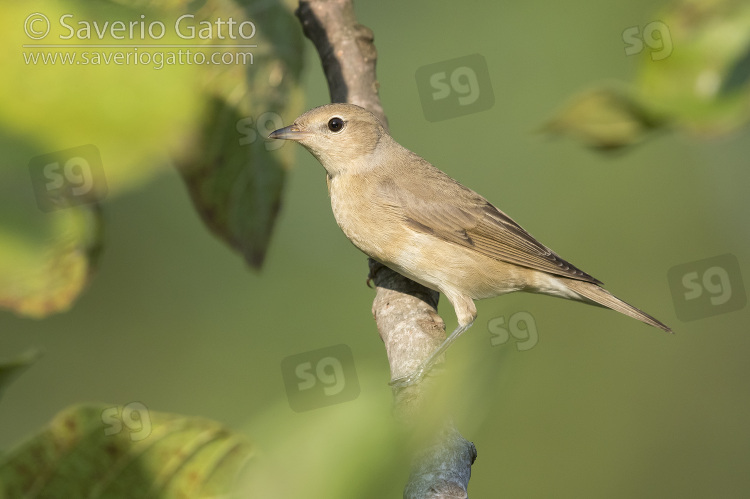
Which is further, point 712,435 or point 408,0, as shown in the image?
point 712,435

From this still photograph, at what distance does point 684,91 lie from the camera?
1.28m

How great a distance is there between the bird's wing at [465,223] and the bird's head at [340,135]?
0.23m

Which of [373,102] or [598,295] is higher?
[373,102]

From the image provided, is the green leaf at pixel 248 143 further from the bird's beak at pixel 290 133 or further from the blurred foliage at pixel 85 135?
the bird's beak at pixel 290 133

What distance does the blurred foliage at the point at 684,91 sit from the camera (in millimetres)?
1190

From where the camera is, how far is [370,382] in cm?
87

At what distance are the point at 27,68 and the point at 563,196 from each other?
380cm

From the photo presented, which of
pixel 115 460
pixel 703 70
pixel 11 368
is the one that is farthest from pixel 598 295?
pixel 11 368

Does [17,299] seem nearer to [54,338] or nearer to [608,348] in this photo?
[54,338]

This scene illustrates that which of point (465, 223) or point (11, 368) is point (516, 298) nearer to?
point (465, 223)

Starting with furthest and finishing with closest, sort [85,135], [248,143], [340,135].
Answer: [340,135], [248,143], [85,135]

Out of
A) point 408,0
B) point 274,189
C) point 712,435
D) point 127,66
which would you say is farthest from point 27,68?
point 712,435

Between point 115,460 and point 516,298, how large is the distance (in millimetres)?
4235

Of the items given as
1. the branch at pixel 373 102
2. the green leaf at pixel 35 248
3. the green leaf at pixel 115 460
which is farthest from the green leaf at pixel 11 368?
the branch at pixel 373 102
